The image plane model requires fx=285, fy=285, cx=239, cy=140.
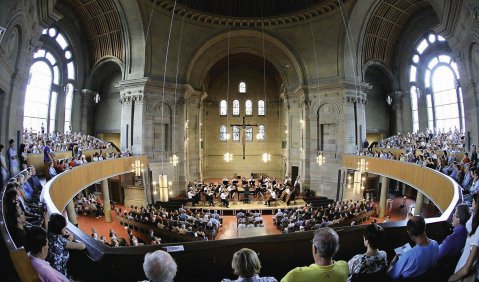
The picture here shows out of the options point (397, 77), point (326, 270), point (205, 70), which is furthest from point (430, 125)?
point (326, 270)

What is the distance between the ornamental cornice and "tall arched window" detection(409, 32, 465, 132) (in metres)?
8.80

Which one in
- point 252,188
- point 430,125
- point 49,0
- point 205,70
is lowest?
point 252,188

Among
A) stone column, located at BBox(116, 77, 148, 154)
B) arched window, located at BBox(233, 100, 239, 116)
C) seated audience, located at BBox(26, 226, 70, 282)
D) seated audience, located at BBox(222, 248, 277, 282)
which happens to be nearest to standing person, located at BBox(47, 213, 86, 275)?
seated audience, located at BBox(26, 226, 70, 282)

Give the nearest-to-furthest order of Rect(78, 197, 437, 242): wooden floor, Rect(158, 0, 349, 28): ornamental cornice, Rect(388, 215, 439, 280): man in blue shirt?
Rect(388, 215, 439, 280): man in blue shirt
Rect(78, 197, 437, 242): wooden floor
Rect(158, 0, 349, 28): ornamental cornice

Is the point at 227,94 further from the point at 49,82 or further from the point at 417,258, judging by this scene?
the point at 417,258

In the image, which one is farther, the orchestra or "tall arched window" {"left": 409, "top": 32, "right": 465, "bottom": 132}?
"tall arched window" {"left": 409, "top": 32, "right": 465, "bottom": 132}

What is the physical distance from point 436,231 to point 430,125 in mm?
24648

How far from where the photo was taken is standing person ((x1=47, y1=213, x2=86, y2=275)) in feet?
10.8

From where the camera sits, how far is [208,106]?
35.1 meters

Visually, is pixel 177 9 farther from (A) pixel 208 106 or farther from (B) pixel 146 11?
(A) pixel 208 106

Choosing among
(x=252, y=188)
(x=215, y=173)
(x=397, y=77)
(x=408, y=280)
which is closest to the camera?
(x=408, y=280)

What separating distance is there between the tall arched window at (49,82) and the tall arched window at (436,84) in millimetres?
30034

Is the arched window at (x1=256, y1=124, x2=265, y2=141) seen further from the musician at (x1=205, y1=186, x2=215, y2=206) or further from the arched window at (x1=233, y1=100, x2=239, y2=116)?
the musician at (x1=205, y1=186, x2=215, y2=206)

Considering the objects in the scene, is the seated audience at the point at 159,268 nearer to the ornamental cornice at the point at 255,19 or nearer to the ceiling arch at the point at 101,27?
the ceiling arch at the point at 101,27
